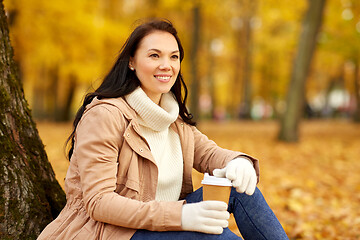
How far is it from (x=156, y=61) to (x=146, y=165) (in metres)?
0.59

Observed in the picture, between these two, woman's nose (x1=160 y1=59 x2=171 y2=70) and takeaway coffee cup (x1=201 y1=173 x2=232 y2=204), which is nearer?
takeaway coffee cup (x1=201 y1=173 x2=232 y2=204)

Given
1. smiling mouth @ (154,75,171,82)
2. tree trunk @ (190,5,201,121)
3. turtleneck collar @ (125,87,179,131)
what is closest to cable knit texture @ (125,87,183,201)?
turtleneck collar @ (125,87,179,131)

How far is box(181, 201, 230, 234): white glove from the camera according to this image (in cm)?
174

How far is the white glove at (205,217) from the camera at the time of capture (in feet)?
5.70

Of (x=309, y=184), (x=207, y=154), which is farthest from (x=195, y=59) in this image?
(x=207, y=154)

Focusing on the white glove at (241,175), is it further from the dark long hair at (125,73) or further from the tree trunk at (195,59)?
the tree trunk at (195,59)

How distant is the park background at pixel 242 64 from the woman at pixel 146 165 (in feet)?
1.02

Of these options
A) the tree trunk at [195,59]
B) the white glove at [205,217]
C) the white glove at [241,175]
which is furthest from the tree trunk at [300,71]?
the white glove at [205,217]

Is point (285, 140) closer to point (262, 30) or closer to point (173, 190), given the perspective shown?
point (173, 190)

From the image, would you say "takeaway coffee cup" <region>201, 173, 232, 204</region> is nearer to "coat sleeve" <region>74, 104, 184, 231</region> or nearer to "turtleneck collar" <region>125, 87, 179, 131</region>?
"coat sleeve" <region>74, 104, 184, 231</region>

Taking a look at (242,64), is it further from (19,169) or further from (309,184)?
(19,169)

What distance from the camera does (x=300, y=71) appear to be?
32.7 ft

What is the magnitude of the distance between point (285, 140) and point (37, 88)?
1804cm

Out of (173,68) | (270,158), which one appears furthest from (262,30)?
(173,68)
